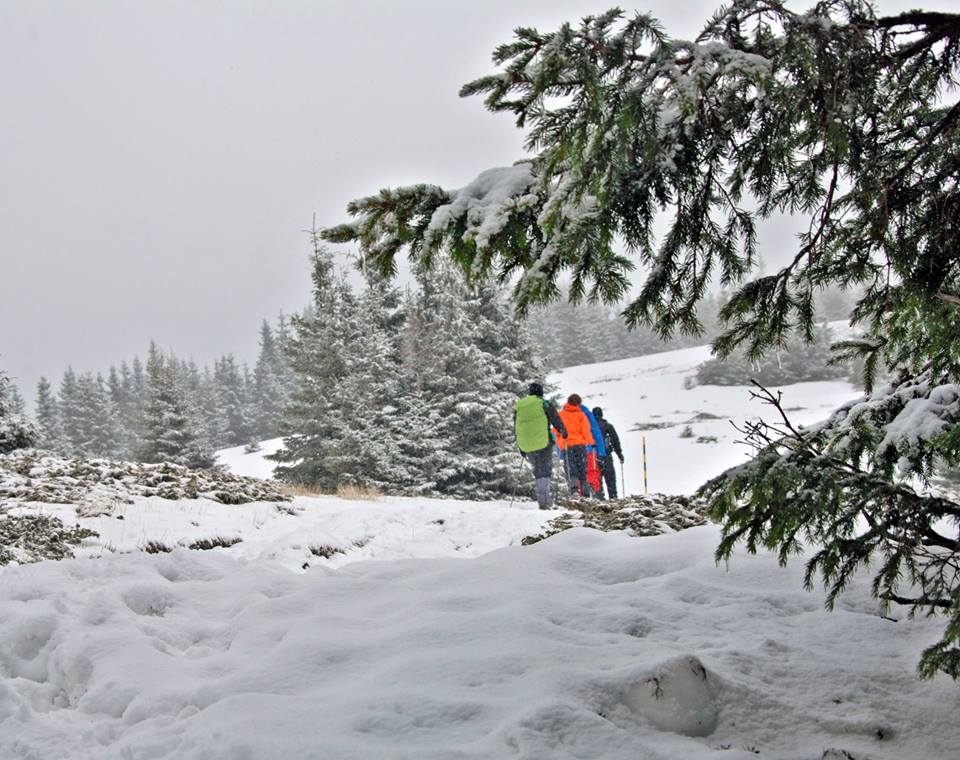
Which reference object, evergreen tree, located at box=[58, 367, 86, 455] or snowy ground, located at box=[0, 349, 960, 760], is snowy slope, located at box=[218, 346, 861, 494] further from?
snowy ground, located at box=[0, 349, 960, 760]

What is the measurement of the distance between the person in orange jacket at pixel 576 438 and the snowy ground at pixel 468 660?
19.7 feet

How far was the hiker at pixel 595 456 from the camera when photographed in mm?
10977

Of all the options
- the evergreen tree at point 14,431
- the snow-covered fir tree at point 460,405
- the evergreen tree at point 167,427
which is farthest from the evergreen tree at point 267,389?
the evergreen tree at point 14,431

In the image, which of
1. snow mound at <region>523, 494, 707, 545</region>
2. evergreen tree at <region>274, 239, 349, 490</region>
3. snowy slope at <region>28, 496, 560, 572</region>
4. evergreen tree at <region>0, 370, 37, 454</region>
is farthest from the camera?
evergreen tree at <region>274, 239, 349, 490</region>

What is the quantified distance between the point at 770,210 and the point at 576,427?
25.6 feet

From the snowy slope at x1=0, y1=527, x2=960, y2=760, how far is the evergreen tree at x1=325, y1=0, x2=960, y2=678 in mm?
455

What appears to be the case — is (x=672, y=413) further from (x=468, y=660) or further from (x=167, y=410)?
(x=468, y=660)

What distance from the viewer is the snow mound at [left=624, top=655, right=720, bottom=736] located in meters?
2.30

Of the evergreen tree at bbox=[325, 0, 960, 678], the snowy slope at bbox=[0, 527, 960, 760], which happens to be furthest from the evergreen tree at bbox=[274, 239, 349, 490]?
the evergreen tree at bbox=[325, 0, 960, 678]

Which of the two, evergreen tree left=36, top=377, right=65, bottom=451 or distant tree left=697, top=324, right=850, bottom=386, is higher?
evergreen tree left=36, top=377, right=65, bottom=451

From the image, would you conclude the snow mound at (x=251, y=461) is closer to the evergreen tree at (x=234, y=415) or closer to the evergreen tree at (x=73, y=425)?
the evergreen tree at (x=73, y=425)

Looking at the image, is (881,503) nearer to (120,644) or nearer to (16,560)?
Answer: (120,644)

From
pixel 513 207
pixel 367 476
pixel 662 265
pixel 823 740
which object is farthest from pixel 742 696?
pixel 367 476

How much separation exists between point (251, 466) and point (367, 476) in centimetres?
1856
